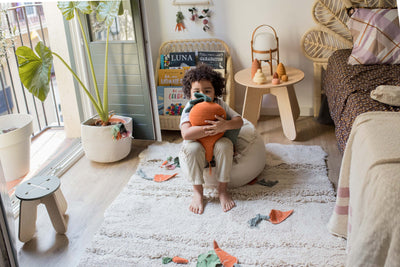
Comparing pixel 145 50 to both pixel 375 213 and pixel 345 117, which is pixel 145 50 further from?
pixel 375 213

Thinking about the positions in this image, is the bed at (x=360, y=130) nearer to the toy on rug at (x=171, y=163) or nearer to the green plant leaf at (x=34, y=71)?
the toy on rug at (x=171, y=163)

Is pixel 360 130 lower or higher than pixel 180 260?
higher

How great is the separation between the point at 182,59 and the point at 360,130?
71.3 inches

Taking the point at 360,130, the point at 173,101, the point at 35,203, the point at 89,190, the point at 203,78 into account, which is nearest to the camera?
the point at 360,130

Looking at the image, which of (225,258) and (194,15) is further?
(194,15)

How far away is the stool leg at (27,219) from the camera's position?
6.44 ft

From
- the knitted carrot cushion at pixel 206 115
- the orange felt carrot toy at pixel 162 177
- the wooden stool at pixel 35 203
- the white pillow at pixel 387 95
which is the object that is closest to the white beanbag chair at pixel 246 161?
the knitted carrot cushion at pixel 206 115

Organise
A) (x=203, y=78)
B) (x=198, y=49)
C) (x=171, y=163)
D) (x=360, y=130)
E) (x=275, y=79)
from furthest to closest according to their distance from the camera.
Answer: (x=198, y=49)
(x=275, y=79)
(x=171, y=163)
(x=203, y=78)
(x=360, y=130)

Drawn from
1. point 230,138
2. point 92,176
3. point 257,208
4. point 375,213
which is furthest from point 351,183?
point 92,176

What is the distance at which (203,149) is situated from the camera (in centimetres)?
218

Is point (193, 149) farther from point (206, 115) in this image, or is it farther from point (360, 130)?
point (360, 130)

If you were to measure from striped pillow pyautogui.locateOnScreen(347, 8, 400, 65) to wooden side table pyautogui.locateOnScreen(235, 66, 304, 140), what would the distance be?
1.44 ft

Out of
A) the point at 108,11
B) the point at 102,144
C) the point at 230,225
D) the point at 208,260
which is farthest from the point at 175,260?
the point at 108,11

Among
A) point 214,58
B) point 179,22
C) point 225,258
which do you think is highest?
point 179,22
